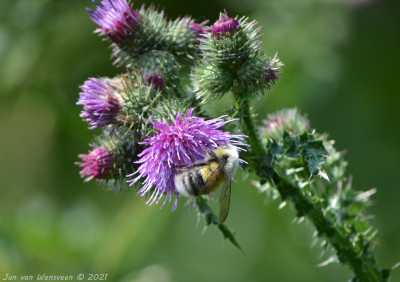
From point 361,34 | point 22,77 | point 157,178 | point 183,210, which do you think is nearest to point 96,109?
point 157,178

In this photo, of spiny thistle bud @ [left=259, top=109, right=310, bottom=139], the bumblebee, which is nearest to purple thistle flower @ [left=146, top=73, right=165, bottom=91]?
the bumblebee

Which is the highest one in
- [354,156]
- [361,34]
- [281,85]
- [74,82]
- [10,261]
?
[74,82]

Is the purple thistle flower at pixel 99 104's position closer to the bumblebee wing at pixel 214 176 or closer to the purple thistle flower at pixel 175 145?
the purple thistle flower at pixel 175 145

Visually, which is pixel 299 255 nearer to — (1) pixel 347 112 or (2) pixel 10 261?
(1) pixel 347 112

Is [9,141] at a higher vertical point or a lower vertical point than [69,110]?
lower

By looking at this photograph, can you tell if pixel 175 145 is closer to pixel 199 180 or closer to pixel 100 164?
pixel 199 180

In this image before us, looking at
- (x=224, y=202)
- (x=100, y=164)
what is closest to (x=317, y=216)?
(x=224, y=202)

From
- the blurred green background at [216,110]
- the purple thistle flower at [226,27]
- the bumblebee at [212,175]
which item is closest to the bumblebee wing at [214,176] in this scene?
the bumblebee at [212,175]

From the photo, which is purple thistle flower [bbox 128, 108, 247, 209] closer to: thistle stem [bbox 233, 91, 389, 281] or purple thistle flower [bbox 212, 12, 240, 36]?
thistle stem [bbox 233, 91, 389, 281]
